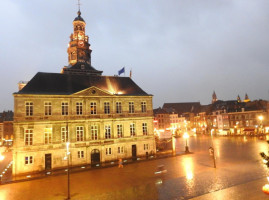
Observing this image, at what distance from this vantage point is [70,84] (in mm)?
32844

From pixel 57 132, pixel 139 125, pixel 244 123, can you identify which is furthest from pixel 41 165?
pixel 244 123

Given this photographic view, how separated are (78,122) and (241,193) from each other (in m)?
22.9

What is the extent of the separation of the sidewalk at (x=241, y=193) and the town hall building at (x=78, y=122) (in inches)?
705

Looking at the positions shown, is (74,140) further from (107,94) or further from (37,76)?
(37,76)

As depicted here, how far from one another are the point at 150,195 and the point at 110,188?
4.21 m

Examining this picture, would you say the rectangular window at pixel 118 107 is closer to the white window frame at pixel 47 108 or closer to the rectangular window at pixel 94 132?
the rectangular window at pixel 94 132

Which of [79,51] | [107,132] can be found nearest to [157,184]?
[107,132]

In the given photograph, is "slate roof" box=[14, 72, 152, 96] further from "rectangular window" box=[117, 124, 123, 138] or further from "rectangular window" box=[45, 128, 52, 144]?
"rectangular window" box=[117, 124, 123, 138]

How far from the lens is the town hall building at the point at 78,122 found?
2703 cm

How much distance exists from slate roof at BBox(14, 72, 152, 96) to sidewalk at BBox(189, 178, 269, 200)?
22.7 m

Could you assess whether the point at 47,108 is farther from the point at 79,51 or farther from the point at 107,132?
the point at 79,51

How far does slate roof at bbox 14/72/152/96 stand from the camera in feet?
96.7

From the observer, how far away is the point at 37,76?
1220 inches

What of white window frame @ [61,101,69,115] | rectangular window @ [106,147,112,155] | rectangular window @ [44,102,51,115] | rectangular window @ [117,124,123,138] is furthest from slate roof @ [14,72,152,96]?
rectangular window @ [106,147,112,155]
